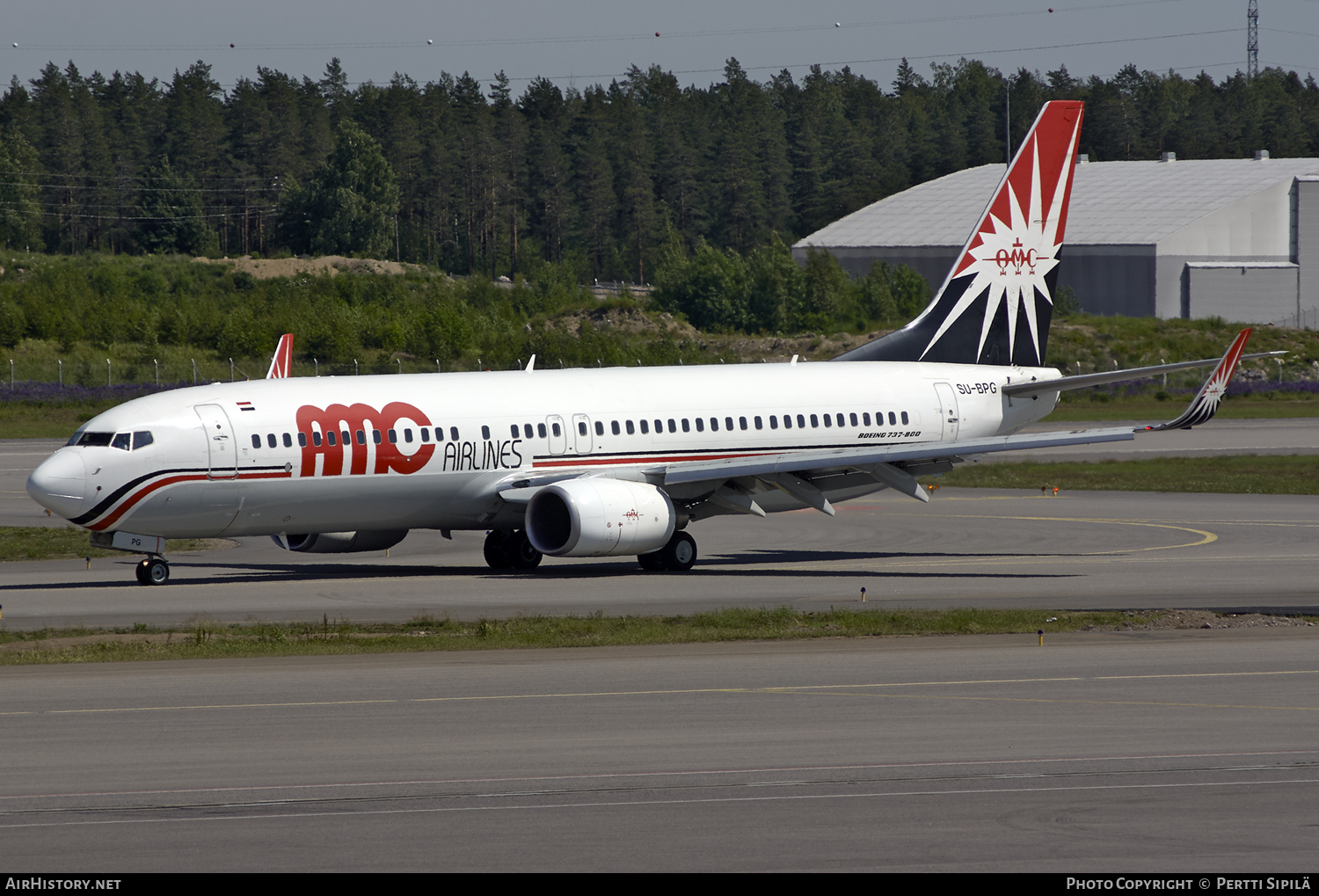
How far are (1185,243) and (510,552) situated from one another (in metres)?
102

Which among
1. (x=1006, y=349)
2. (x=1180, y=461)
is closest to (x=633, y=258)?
(x=1180, y=461)

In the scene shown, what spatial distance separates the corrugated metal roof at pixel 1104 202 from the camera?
12950cm

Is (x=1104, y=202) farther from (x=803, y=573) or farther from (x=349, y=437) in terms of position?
(x=349, y=437)

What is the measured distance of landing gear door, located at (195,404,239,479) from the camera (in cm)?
3234

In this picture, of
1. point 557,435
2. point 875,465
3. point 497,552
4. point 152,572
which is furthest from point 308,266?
point 875,465

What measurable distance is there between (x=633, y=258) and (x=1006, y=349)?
6089 inches

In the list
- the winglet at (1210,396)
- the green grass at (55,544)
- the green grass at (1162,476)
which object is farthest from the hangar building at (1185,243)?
the winglet at (1210,396)

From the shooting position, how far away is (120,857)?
12984 millimetres

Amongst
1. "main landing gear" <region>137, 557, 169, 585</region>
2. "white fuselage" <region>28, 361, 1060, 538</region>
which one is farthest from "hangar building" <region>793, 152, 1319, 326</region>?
"main landing gear" <region>137, 557, 169, 585</region>

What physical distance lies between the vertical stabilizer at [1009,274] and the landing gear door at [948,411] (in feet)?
4.52

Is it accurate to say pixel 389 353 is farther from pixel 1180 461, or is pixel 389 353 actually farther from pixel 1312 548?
pixel 1312 548

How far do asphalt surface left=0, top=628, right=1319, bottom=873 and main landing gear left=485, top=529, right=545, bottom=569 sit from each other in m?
11.8

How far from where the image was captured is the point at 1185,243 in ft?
416

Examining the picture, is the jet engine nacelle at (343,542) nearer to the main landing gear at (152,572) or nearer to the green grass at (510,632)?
the main landing gear at (152,572)
